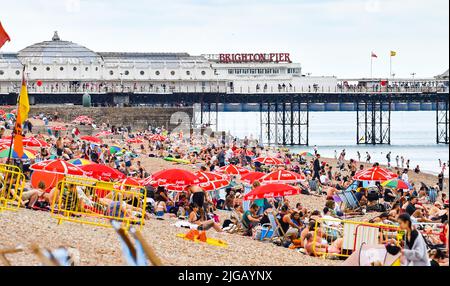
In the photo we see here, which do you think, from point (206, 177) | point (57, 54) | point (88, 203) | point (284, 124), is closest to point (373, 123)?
point (284, 124)

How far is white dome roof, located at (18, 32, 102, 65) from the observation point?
90062mm

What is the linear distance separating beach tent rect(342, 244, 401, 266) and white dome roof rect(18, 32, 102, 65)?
7768cm

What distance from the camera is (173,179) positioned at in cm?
1912

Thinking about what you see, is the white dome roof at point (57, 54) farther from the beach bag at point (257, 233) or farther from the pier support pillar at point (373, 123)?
the beach bag at point (257, 233)

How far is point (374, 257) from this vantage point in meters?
11.6

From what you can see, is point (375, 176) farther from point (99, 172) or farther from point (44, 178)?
point (44, 178)

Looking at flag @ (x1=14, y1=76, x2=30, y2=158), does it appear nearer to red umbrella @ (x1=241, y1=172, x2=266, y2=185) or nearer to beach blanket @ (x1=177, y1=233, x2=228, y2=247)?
beach blanket @ (x1=177, y1=233, x2=228, y2=247)

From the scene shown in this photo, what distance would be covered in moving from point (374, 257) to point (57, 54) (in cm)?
8405

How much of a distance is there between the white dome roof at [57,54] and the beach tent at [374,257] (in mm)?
77683

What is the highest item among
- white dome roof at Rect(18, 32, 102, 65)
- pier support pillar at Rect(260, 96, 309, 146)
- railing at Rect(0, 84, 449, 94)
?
white dome roof at Rect(18, 32, 102, 65)

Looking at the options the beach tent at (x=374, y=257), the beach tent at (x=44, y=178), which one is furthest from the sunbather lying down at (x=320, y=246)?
the beach tent at (x=44, y=178)

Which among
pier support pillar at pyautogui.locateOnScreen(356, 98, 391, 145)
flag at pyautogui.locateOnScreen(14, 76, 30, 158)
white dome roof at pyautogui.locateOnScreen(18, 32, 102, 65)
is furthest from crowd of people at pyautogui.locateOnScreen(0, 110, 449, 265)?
white dome roof at pyautogui.locateOnScreen(18, 32, 102, 65)

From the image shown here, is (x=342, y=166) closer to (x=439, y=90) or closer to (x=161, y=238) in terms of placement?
(x=161, y=238)
